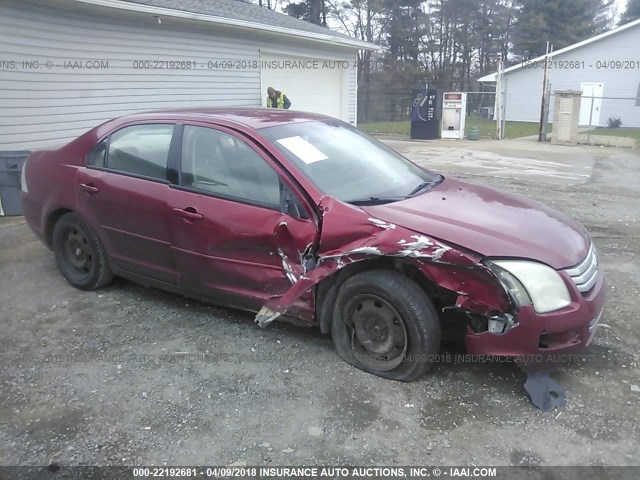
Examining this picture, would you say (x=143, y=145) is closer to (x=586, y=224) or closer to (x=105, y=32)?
(x=586, y=224)

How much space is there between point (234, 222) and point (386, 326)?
46.7 inches

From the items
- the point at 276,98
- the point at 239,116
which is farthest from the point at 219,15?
the point at 239,116

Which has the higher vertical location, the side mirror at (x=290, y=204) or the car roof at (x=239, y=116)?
the car roof at (x=239, y=116)

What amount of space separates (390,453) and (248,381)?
1003mm

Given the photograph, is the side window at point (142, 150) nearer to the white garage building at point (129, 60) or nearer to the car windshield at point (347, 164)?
the car windshield at point (347, 164)

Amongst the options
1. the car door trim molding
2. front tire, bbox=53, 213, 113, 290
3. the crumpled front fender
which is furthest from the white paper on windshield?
front tire, bbox=53, 213, 113, 290

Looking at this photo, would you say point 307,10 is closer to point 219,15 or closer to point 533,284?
point 219,15

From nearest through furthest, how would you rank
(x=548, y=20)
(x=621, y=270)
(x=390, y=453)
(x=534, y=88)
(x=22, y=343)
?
(x=390, y=453) → (x=22, y=343) → (x=621, y=270) → (x=534, y=88) → (x=548, y=20)

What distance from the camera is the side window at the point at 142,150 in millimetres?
3920

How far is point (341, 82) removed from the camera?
16094mm

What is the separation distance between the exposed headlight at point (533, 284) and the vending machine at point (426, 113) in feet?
57.8

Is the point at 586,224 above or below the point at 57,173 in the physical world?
below

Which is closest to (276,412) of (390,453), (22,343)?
(390,453)

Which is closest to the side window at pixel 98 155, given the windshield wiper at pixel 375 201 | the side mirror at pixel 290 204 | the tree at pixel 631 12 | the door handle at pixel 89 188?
the door handle at pixel 89 188
